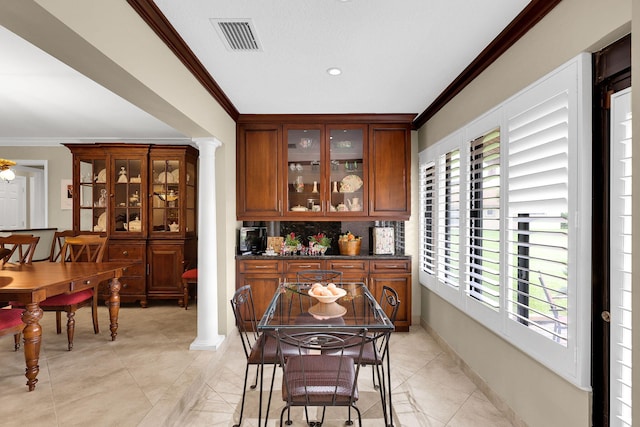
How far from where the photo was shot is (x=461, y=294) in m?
3.05

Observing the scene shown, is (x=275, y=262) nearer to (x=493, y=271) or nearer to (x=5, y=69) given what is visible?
(x=493, y=271)

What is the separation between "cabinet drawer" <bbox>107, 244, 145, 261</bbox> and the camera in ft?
16.3

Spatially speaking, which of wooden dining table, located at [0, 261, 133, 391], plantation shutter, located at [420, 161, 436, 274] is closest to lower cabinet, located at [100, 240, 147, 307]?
wooden dining table, located at [0, 261, 133, 391]

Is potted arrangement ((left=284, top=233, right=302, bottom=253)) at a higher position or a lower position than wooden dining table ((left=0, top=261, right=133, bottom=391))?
higher

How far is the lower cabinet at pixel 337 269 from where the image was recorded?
13.3 ft

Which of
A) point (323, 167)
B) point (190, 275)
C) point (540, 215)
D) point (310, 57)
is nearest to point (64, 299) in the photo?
point (190, 275)

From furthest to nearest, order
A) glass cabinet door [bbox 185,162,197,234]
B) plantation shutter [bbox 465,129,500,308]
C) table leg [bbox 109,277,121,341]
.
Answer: glass cabinet door [bbox 185,162,197,234] < table leg [bbox 109,277,121,341] < plantation shutter [bbox 465,129,500,308]

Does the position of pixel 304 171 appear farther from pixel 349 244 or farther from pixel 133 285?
pixel 133 285

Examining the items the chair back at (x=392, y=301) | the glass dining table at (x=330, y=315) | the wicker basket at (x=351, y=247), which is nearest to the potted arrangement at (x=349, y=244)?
the wicker basket at (x=351, y=247)

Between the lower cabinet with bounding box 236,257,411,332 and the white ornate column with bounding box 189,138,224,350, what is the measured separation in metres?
0.54

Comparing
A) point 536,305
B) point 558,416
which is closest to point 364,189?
point 536,305

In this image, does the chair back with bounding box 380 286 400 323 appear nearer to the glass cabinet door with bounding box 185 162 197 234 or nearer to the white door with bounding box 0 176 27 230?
the glass cabinet door with bounding box 185 162 197 234

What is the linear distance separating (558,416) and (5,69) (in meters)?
4.63

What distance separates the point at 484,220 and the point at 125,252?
4.64 m
